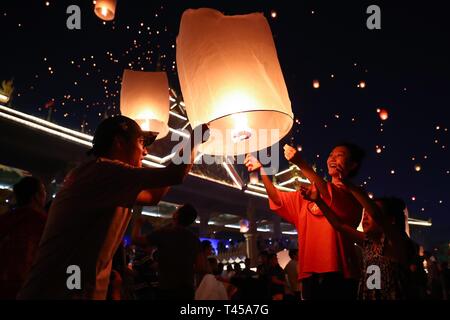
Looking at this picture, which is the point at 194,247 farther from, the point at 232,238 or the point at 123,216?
the point at 232,238

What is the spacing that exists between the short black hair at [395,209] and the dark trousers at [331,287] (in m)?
0.54

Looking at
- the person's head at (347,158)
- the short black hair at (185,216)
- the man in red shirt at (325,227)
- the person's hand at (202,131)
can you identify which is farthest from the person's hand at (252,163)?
the short black hair at (185,216)

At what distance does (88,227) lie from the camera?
160cm

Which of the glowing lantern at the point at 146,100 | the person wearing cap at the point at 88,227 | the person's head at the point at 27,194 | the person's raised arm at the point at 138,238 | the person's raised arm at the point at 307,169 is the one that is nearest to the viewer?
the person wearing cap at the point at 88,227

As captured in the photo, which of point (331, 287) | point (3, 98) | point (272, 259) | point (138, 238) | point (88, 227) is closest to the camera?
point (88, 227)

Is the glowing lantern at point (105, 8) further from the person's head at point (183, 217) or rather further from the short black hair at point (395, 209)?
the short black hair at point (395, 209)

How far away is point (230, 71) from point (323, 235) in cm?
140

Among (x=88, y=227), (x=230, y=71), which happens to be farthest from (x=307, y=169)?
(x=88, y=227)

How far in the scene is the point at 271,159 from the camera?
268 centimetres

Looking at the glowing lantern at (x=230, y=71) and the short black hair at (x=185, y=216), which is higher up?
the glowing lantern at (x=230, y=71)

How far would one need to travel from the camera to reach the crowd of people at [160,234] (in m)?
1.57

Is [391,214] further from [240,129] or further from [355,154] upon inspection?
[240,129]

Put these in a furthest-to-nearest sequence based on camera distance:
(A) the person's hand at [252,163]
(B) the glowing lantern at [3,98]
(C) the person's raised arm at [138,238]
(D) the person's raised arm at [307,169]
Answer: (B) the glowing lantern at [3,98], (C) the person's raised arm at [138,238], (A) the person's hand at [252,163], (D) the person's raised arm at [307,169]
